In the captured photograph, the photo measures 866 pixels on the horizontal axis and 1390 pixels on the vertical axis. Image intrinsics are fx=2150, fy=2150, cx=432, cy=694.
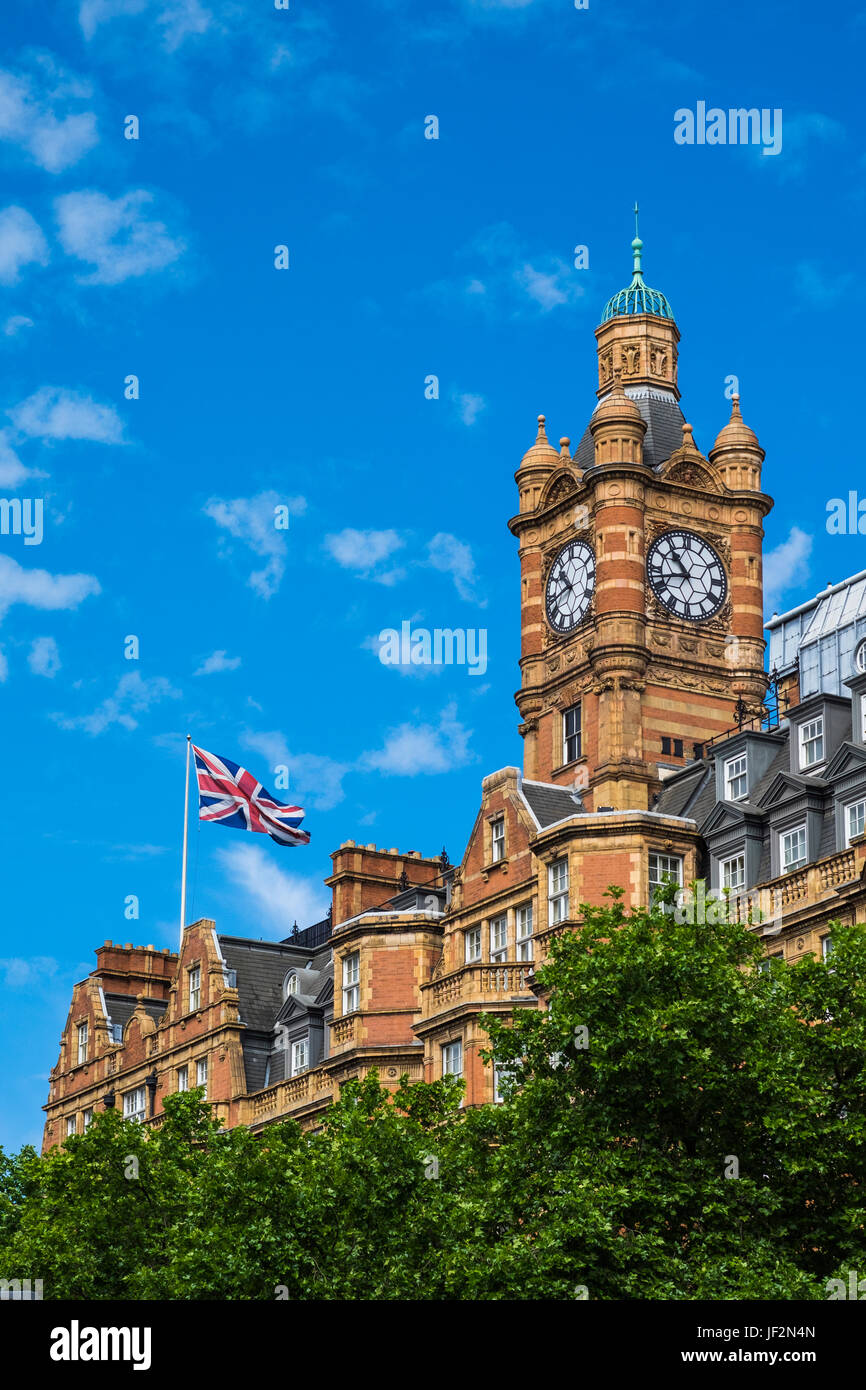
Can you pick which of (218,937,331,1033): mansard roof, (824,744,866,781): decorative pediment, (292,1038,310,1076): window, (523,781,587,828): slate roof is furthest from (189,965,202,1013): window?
(824,744,866,781): decorative pediment

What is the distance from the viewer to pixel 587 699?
7856cm

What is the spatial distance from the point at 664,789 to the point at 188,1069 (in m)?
25.6

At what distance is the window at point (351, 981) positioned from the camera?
250 ft

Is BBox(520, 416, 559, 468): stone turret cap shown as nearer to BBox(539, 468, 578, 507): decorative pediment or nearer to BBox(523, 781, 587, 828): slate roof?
BBox(539, 468, 578, 507): decorative pediment

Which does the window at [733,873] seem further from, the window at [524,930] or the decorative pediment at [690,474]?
the decorative pediment at [690,474]

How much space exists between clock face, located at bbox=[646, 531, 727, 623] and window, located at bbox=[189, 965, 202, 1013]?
25029mm

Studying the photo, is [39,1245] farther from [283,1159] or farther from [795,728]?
[795,728]

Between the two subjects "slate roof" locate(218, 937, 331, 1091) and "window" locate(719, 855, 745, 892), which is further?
"slate roof" locate(218, 937, 331, 1091)

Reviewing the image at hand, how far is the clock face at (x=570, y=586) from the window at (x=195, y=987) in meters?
21.0

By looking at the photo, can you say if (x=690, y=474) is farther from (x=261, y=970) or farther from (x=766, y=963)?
(x=766, y=963)

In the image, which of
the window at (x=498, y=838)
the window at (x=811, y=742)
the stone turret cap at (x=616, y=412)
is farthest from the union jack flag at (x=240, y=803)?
the window at (x=811, y=742)

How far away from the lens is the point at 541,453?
3374 inches

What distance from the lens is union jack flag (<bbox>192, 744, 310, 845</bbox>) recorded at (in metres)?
82.3

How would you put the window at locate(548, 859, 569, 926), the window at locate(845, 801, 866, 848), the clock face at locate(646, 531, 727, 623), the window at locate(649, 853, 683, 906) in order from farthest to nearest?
1. the clock face at locate(646, 531, 727, 623)
2. the window at locate(548, 859, 569, 926)
3. the window at locate(649, 853, 683, 906)
4. the window at locate(845, 801, 866, 848)
